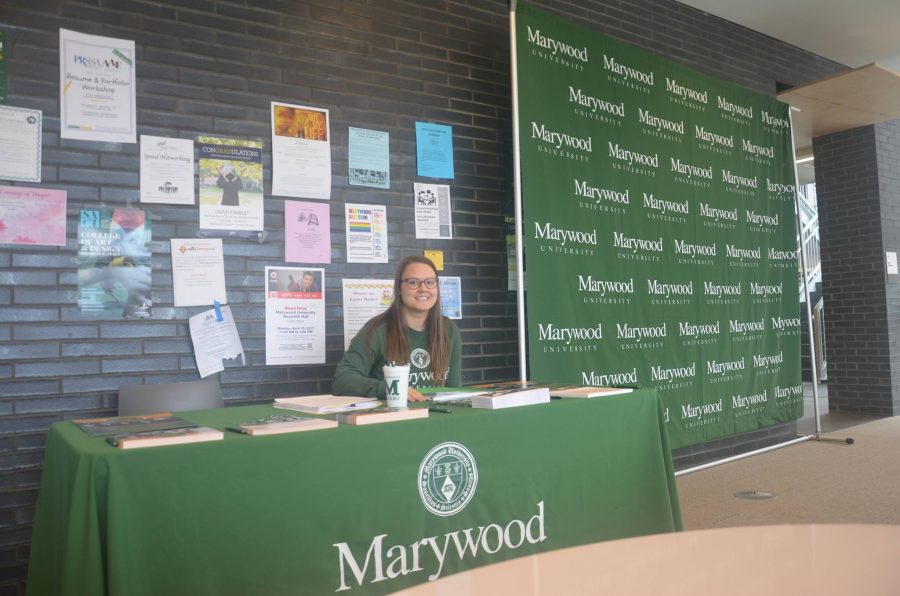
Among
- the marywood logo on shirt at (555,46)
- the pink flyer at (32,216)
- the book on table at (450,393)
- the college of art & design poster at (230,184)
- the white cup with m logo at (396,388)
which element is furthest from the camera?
the marywood logo on shirt at (555,46)

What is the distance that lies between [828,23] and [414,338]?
5.05 meters

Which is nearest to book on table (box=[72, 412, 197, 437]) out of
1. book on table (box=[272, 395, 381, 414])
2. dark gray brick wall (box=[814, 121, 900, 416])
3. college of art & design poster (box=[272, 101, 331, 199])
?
book on table (box=[272, 395, 381, 414])

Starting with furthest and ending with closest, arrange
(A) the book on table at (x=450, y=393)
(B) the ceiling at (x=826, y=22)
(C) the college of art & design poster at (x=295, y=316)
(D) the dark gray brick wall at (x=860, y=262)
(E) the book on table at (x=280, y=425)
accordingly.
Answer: (D) the dark gray brick wall at (x=860, y=262) → (B) the ceiling at (x=826, y=22) → (C) the college of art & design poster at (x=295, y=316) → (A) the book on table at (x=450, y=393) → (E) the book on table at (x=280, y=425)

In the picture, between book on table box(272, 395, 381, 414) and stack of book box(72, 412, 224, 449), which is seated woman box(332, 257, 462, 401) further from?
stack of book box(72, 412, 224, 449)

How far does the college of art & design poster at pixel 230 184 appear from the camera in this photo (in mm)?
3277

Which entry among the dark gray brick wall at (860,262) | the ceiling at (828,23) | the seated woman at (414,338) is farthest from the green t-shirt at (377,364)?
the dark gray brick wall at (860,262)

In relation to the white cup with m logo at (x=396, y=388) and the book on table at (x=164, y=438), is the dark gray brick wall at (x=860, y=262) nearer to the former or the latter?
the white cup with m logo at (x=396, y=388)

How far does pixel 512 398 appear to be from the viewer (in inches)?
86.2

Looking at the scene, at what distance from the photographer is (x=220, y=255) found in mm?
3301

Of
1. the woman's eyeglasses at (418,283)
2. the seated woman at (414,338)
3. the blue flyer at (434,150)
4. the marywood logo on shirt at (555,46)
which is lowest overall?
the seated woman at (414,338)

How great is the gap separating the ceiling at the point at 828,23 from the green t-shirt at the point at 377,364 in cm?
382

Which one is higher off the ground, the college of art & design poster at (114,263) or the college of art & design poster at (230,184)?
the college of art & design poster at (230,184)

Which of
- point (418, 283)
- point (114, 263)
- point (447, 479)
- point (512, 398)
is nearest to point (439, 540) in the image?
point (447, 479)

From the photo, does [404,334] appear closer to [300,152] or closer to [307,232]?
[307,232]
